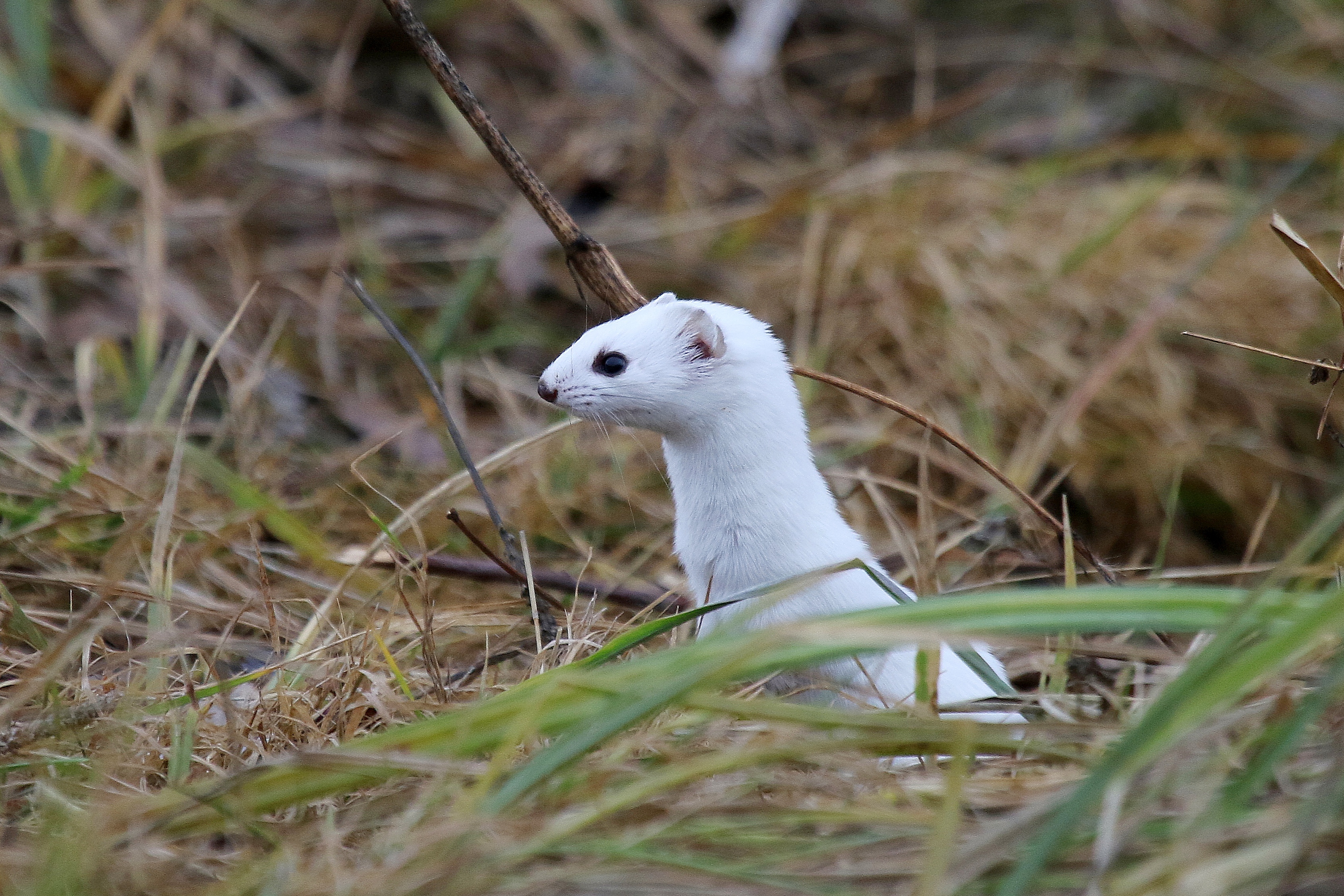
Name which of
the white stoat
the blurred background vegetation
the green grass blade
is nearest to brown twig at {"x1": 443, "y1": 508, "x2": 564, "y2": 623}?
the blurred background vegetation

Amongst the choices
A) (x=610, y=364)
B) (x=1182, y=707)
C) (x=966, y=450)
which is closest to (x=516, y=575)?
(x=610, y=364)

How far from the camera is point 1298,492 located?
11.0ft

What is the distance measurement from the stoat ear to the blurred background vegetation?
1.29 feet

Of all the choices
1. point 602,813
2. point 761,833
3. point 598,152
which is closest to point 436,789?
point 602,813

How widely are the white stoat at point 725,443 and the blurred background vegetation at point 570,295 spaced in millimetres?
176

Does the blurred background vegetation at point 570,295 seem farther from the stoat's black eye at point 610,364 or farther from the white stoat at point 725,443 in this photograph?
the stoat's black eye at point 610,364

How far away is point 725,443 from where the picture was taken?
1.96 metres

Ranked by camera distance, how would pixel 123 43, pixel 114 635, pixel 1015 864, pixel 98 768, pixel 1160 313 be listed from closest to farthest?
pixel 1015 864
pixel 98 768
pixel 114 635
pixel 1160 313
pixel 123 43

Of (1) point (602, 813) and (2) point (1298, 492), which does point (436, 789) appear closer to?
(1) point (602, 813)

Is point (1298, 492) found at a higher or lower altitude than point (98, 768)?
lower

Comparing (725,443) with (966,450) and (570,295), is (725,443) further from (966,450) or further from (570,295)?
(570,295)

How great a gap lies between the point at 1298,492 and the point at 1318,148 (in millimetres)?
997

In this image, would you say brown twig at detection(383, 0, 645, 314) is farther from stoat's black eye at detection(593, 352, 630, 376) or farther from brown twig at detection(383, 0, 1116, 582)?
stoat's black eye at detection(593, 352, 630, 376)

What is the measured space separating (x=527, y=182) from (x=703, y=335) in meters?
0.38
